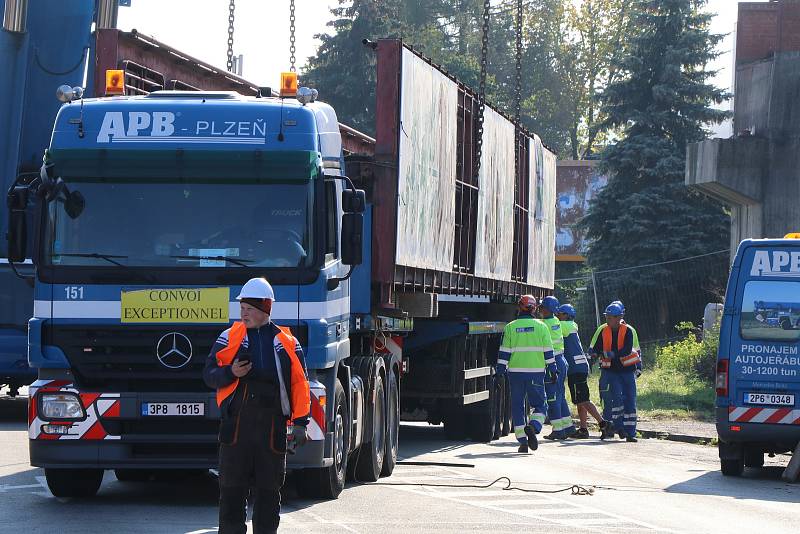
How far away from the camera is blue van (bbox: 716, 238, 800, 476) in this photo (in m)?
15.9

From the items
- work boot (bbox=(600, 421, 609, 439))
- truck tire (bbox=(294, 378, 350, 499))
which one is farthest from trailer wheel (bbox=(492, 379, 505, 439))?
truck tire (bbox=(294, 378, 350, 499))

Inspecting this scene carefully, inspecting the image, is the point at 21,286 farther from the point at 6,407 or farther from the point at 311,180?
the point at 311,180

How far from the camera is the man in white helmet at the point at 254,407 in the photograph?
874cm

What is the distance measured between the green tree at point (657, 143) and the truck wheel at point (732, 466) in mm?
28910

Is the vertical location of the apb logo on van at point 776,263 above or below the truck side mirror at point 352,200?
below

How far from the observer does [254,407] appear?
8.78 meters

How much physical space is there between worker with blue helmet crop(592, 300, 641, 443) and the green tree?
24.0 metres

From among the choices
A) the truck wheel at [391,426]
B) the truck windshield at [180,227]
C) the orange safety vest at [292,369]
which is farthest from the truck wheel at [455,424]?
the orange safety vest at [292,369]

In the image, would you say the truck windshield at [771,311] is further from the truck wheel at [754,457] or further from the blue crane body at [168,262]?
the blue crane body at [168,262]

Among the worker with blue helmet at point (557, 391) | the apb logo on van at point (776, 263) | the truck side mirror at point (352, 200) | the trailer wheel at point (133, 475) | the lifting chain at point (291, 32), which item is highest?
the lifting chain at point (291, 32)

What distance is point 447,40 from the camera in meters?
80.2

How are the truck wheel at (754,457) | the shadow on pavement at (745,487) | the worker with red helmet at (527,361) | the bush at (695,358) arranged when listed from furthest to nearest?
the bush at (695,358), the worker with red helmet at (527,361), the truck wheel at (754,457), the shadow on pavement at (745,487)

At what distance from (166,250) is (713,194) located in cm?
2737

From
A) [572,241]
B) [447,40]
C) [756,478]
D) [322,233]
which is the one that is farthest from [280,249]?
[447,40]
